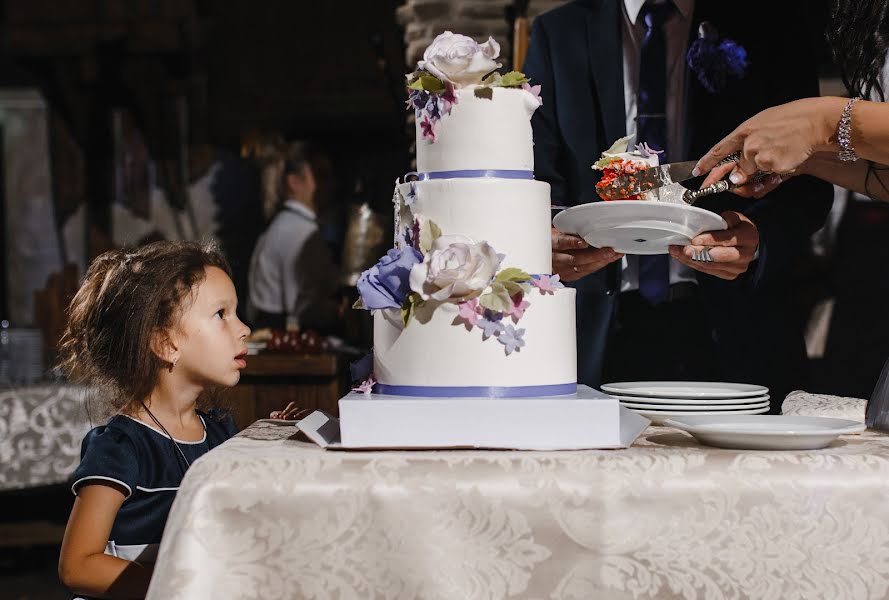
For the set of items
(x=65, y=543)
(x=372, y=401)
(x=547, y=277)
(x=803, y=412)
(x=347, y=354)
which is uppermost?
(x=547, y=277)

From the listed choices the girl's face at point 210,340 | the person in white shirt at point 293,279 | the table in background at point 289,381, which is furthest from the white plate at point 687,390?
the person in white shirt at point 293,279

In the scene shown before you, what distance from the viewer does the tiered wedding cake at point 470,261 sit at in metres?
1.26

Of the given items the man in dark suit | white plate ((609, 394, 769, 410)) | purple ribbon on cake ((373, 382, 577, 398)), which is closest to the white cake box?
purple ribbon on cake ((373, 382, 577, 398))

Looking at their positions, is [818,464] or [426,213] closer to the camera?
[818,464]

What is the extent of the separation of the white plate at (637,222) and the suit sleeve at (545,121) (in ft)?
2.79

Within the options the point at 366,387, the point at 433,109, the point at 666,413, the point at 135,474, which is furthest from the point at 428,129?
the point at 135,474

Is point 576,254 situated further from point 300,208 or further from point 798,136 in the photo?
point 300,208

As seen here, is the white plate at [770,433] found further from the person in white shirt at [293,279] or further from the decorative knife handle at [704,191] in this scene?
the person in white shirt at [293,279]

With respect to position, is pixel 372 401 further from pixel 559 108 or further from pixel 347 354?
pixel 347 354

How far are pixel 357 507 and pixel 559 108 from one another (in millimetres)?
1650

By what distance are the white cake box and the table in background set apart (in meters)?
3.51

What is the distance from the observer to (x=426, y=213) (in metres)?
1.34

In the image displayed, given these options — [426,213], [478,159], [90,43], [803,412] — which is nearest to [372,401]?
[426,213]

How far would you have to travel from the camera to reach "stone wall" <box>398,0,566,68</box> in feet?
14.6
